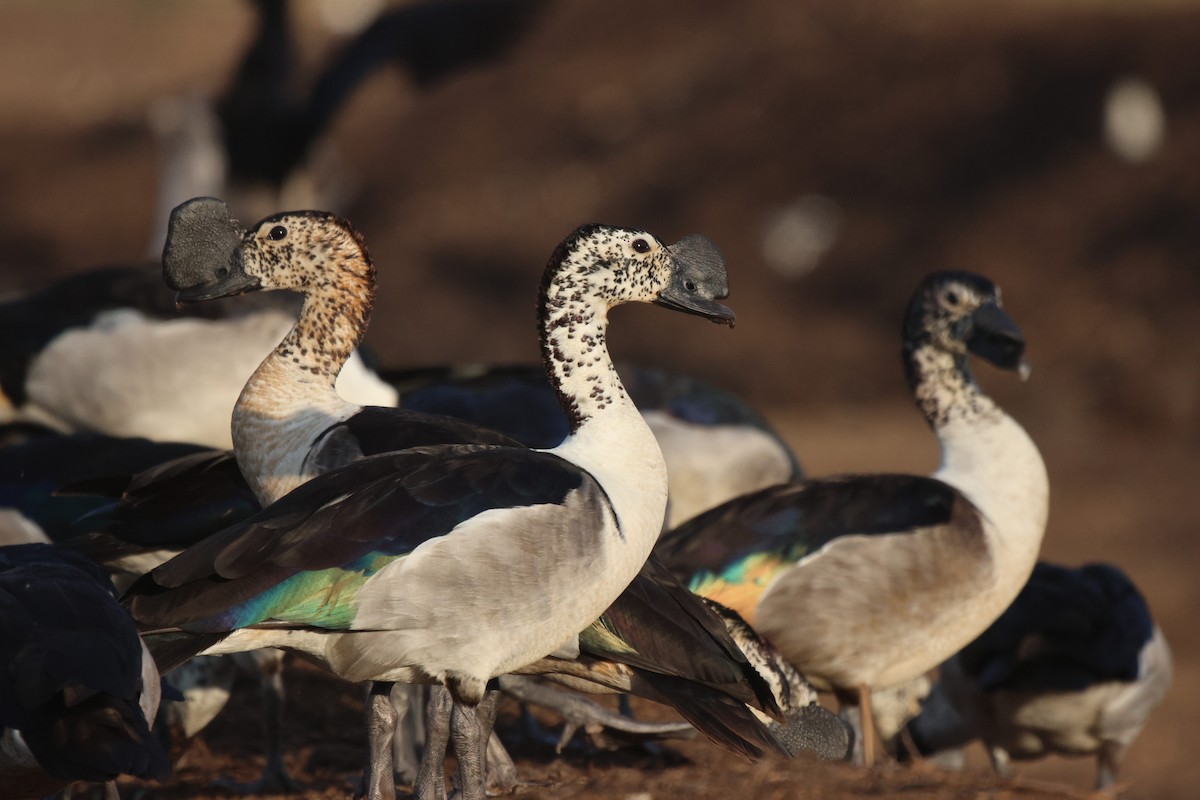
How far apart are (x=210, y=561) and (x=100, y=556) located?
1.68m

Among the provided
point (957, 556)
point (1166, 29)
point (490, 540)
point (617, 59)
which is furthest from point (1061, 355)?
point (490, 540)

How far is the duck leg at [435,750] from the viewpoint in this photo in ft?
15.5

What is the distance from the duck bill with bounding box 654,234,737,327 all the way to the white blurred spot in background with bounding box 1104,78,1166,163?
1565 cm

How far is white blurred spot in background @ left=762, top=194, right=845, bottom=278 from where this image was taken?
64.0 ft

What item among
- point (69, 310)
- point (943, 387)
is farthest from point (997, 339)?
point (69, 310)

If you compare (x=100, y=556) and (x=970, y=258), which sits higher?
(x=100, y=556)

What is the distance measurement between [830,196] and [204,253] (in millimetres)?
15440

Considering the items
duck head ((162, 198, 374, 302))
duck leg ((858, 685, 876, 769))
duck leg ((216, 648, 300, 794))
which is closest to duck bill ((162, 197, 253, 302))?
duck head ((162, 198, 374, 302))

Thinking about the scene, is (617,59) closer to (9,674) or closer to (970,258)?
(970,258)

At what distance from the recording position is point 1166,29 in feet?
68.9

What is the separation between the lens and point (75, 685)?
3953mm

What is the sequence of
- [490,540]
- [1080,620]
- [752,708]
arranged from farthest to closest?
[1080,620] → [752,708] → [490,540]

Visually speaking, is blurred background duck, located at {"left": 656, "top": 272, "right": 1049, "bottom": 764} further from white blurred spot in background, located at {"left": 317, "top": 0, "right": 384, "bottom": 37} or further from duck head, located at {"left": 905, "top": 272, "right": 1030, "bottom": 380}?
white blurred spot in background, located at {"left": 317, "top": 0, "right": 384, "bottom": 37}

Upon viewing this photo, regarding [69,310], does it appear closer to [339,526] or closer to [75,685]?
[339,526]
